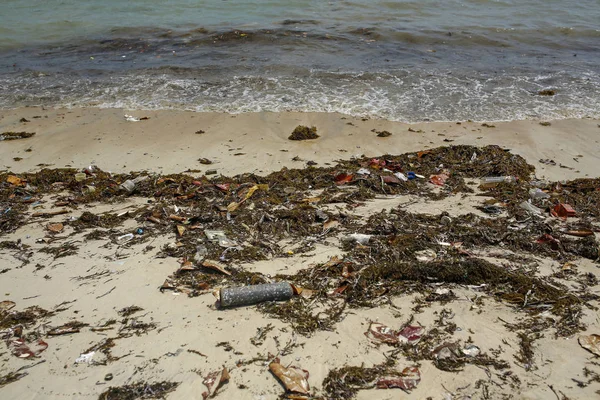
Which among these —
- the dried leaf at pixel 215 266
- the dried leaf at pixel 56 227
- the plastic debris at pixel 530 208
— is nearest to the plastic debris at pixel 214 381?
the dried leaf at pixel 215 266

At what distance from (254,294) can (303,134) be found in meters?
4.19

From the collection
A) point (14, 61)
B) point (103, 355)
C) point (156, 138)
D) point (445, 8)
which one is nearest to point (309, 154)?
point (156, 138)

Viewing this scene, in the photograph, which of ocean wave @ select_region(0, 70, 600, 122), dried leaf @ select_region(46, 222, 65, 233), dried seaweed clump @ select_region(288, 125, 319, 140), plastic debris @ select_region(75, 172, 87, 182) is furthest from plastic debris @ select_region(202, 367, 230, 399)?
ocean wave @ select_region(0, 70, 600, 122)

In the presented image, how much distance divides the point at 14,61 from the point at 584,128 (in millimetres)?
13321

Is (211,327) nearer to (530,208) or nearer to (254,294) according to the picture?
(254,294)

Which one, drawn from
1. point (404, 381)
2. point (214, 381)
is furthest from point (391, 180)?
point (214, 381)

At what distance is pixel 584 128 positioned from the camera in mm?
7609

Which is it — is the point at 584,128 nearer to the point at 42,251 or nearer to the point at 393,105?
the point at 393,105

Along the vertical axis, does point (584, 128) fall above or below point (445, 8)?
below

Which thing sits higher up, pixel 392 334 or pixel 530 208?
pixel 530 208

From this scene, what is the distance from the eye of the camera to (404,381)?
9.29ft

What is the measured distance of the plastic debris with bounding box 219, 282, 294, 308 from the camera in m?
3.44

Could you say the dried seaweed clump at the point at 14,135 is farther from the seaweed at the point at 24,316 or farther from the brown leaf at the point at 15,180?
the seaweed at the point at 24,316

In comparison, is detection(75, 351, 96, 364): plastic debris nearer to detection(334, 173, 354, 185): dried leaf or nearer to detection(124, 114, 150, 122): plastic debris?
detection(334, 173, 354, 185): dried leaf
